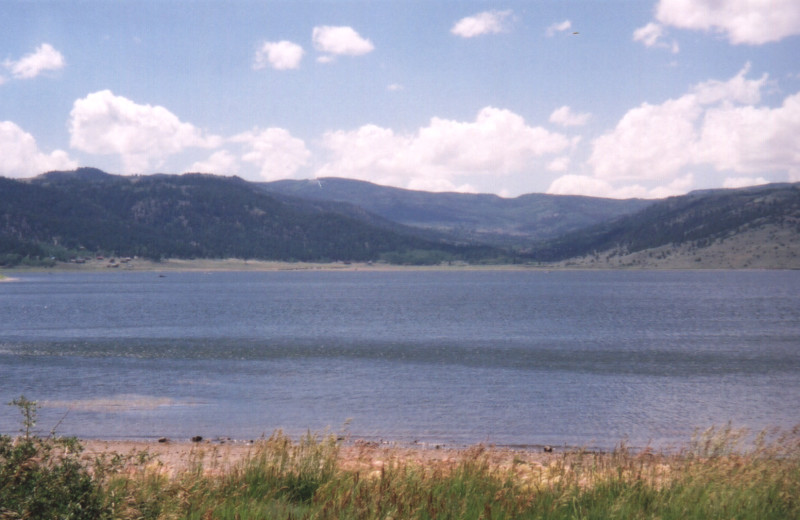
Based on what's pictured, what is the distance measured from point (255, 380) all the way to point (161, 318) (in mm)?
45798

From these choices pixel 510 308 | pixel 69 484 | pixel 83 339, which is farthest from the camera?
pixel 510 308

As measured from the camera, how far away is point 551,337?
5734 centimetres

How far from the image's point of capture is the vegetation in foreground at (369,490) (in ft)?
23.0

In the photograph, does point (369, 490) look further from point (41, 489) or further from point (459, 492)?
point (41, 489)

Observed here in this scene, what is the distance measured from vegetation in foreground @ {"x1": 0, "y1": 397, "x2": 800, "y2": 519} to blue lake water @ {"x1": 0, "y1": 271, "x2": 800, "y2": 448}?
12.7 m

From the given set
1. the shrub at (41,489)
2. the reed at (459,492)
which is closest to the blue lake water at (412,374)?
the reed at (459,492)

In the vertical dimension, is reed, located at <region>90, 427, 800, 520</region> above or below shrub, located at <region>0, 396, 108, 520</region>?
below

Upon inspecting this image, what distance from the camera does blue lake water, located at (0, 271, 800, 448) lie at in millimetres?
25219

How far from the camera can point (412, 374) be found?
3806cm

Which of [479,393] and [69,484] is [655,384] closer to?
[479,393]

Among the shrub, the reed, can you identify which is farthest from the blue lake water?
the shrub

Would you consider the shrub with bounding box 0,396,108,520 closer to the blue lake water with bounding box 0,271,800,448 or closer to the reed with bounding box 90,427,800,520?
the reed with bounding box 90,427,800,520

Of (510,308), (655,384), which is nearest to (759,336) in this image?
(655,384)

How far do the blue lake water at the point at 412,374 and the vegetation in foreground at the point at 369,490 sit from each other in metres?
12.7
